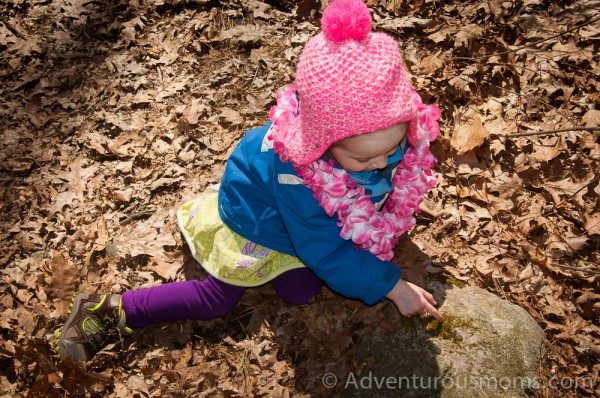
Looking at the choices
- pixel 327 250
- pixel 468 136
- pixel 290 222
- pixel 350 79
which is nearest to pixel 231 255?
pixel 290 222

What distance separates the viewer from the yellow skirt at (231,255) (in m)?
3.16

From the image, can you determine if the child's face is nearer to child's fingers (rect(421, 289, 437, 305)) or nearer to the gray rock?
child's fingers (rect(421, 289, 437, 305))

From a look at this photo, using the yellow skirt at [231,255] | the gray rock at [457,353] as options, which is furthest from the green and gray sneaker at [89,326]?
the gray rock at [457,353]

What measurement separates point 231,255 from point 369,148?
1314 millimetres

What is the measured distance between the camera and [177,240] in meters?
4.03

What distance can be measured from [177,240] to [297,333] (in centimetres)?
133

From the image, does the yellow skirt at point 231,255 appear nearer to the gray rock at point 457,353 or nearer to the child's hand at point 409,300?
the child's hand at point 409,300

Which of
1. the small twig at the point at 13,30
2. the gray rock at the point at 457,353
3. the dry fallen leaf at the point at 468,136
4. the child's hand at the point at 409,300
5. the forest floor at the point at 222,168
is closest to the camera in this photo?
the gray rock at the point at 457,353

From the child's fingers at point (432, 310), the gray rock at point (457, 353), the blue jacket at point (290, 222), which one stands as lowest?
the gray rock at point (457, 353)

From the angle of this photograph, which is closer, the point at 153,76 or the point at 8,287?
the point at 8,287

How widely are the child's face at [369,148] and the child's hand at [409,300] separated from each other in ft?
2.88

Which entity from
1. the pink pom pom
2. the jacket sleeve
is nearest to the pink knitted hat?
the pink pom pom

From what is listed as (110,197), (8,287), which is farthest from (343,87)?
(8,287)

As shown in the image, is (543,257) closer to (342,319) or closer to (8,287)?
(342,319)
